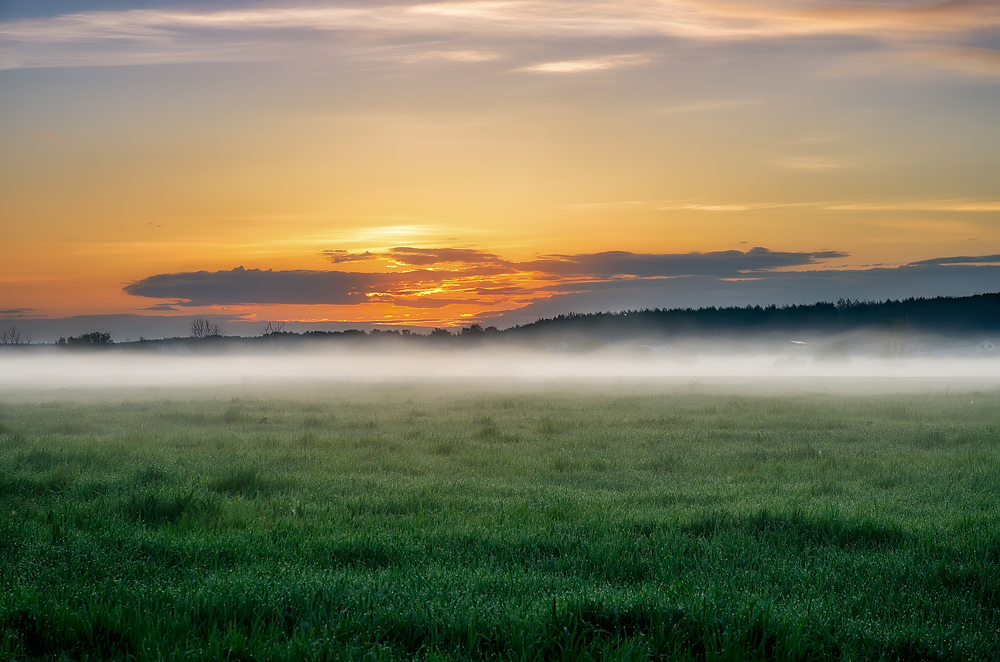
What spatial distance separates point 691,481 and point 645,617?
7577 mm

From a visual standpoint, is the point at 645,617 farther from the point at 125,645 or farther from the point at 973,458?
the point at 973,458

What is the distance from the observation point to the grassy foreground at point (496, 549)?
5277 millimetres

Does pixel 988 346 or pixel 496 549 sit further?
pixel 988 346

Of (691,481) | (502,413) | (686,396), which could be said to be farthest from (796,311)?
(691,481)

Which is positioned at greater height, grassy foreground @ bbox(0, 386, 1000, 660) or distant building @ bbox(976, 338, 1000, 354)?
grassy foreground @ bbox(0, 386, 1000, 660)

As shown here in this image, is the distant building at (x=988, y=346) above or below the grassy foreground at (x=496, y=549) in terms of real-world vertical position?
below

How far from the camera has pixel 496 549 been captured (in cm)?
796

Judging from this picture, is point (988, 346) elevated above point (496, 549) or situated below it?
below

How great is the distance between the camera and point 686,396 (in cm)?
3484

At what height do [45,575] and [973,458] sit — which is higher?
[45,575]

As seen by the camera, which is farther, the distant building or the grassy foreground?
the distant building

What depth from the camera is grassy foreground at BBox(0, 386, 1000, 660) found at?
528cm

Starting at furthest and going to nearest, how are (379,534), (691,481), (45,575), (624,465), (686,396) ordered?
(686,396), (624,465), (691,481), (379,534), (45,575)

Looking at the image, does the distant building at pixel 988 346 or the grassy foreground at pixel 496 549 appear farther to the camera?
the distant building at pixel 988 346
